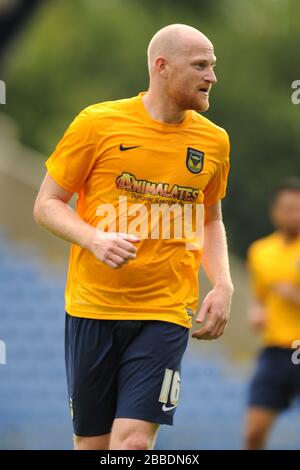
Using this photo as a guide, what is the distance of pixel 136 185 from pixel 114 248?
0.54m

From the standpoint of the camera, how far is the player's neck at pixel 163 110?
560 centimetres

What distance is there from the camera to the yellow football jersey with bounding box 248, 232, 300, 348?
32.9 feet

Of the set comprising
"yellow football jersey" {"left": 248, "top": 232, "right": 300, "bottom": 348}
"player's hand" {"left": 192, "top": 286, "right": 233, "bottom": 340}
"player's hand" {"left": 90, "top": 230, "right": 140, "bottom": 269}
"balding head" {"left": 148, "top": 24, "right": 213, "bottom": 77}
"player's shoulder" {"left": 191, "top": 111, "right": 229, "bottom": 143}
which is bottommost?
"yellow football jersey" {"left": 248, "top": 232, "right": 300, "bottom": 348}

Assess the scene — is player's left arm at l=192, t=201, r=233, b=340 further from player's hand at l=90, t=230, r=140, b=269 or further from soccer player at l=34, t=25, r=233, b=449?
player's hand at l=90, t=230, r=140, b=269

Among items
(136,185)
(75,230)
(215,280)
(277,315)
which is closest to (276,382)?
(277,315)

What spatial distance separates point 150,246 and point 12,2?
13502mm

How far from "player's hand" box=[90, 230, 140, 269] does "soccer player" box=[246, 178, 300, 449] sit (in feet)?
15.9

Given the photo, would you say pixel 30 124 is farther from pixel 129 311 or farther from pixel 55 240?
pixel 129 311

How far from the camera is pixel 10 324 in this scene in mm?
15086

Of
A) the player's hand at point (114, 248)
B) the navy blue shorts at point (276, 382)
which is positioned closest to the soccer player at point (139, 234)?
the player's hand at point (114, 248)

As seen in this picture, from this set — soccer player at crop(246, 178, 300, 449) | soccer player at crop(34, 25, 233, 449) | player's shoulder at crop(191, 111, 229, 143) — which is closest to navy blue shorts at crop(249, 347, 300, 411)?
soccer player at crop(246, 178, 300, 449)

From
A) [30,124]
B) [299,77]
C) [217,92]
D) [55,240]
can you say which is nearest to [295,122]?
[217,92]

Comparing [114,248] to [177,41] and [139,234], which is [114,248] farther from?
[177,41]

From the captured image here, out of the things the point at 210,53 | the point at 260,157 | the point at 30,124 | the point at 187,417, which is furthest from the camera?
the point at 30,124
